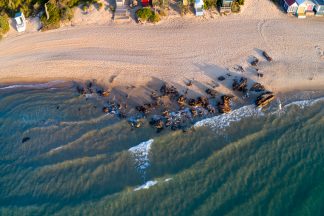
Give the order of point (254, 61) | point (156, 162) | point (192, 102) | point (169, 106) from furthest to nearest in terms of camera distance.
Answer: point (254, 61), point (169, 106), point (192, 102), point (156, 162)

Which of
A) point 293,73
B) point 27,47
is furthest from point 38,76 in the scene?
point 293,73

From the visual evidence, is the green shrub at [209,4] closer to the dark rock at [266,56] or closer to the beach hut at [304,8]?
the dark rock at [266,56]

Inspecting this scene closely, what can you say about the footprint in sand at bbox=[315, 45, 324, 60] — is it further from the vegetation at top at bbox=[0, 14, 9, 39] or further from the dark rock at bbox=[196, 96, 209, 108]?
the vegetation at top at bbox=[0, 14, 9, 39]

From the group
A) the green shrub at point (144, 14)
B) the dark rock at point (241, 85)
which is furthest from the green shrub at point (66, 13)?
the dark rock at point (241, 85)

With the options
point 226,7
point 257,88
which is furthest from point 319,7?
point 257,88

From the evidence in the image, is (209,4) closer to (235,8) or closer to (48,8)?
(235,8)

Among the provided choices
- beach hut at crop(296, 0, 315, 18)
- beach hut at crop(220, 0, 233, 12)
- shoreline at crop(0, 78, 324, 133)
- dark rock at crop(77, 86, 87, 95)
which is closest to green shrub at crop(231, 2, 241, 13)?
beach hut at crop(220, 0, 233, 12)
